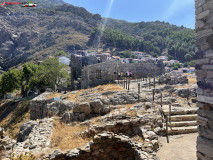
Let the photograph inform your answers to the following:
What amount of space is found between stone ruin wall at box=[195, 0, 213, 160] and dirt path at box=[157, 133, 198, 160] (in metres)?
2.84

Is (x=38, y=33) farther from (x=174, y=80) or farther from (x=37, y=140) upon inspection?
(x=37, y=140)

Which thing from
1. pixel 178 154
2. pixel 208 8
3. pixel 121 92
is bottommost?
pixel 178 154

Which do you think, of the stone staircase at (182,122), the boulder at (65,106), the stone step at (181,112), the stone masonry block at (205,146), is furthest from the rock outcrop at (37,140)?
the stone step at (181,112)

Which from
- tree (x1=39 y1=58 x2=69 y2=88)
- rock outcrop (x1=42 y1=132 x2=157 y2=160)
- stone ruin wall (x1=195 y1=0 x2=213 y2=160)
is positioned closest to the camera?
stone ruin wall (x1=195 y1=0 x2=213 y2=160)

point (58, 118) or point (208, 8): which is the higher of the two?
point (208, 8)

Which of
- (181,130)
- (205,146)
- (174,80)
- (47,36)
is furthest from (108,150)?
(47,36)

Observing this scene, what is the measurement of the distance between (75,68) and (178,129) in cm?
2781

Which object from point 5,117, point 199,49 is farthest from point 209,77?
point 5,117

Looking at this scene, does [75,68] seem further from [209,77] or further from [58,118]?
[209,77]

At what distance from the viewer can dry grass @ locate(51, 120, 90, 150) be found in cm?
924

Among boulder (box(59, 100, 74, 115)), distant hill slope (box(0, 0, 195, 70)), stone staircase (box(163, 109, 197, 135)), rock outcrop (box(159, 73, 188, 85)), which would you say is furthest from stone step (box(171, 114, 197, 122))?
distant hill slope (box(0, 0, 195, 70))

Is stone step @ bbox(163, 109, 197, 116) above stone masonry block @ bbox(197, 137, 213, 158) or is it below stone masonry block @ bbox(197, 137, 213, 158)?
below

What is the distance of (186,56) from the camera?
301ft

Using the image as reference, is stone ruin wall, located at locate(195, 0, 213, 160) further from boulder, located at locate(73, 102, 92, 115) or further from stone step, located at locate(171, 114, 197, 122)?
boulder, located at locate(73, 102, 92, 115)
